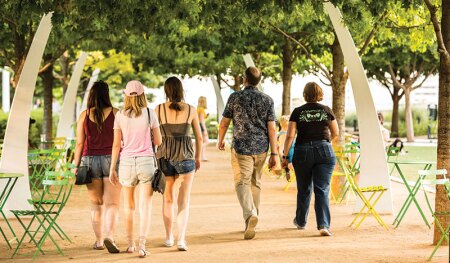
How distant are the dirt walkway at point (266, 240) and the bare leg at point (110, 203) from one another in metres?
0.26

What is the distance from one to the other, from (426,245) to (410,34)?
8585 millimetres

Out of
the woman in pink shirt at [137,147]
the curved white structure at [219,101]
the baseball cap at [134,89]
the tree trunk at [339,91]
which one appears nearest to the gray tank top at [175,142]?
the woman in pink shirt at [137,147]

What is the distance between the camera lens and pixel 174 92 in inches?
409

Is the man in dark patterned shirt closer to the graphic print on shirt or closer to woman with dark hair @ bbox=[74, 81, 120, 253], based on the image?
the graphic print on shirt

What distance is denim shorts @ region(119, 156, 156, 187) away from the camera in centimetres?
995

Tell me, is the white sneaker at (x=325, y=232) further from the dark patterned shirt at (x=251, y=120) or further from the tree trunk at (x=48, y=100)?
the tree trunk at (x=48, y=100)

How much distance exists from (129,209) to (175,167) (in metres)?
0.65

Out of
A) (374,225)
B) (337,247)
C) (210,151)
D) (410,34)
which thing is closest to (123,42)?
(210,151)

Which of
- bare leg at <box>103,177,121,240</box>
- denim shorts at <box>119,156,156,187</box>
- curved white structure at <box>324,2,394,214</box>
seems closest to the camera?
denim shorts at <box>119,156,156,187</box>

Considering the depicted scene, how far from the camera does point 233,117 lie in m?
11.7

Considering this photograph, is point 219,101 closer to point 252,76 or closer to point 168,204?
point 252,76

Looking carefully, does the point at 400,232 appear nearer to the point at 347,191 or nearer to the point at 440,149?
the point at 440,149

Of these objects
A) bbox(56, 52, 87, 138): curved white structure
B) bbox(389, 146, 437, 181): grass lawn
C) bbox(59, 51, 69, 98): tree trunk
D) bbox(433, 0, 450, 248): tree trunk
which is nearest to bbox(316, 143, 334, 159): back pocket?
bbox(433, 0, 450, 248): tree trunk

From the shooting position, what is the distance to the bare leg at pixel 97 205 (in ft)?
34.0
